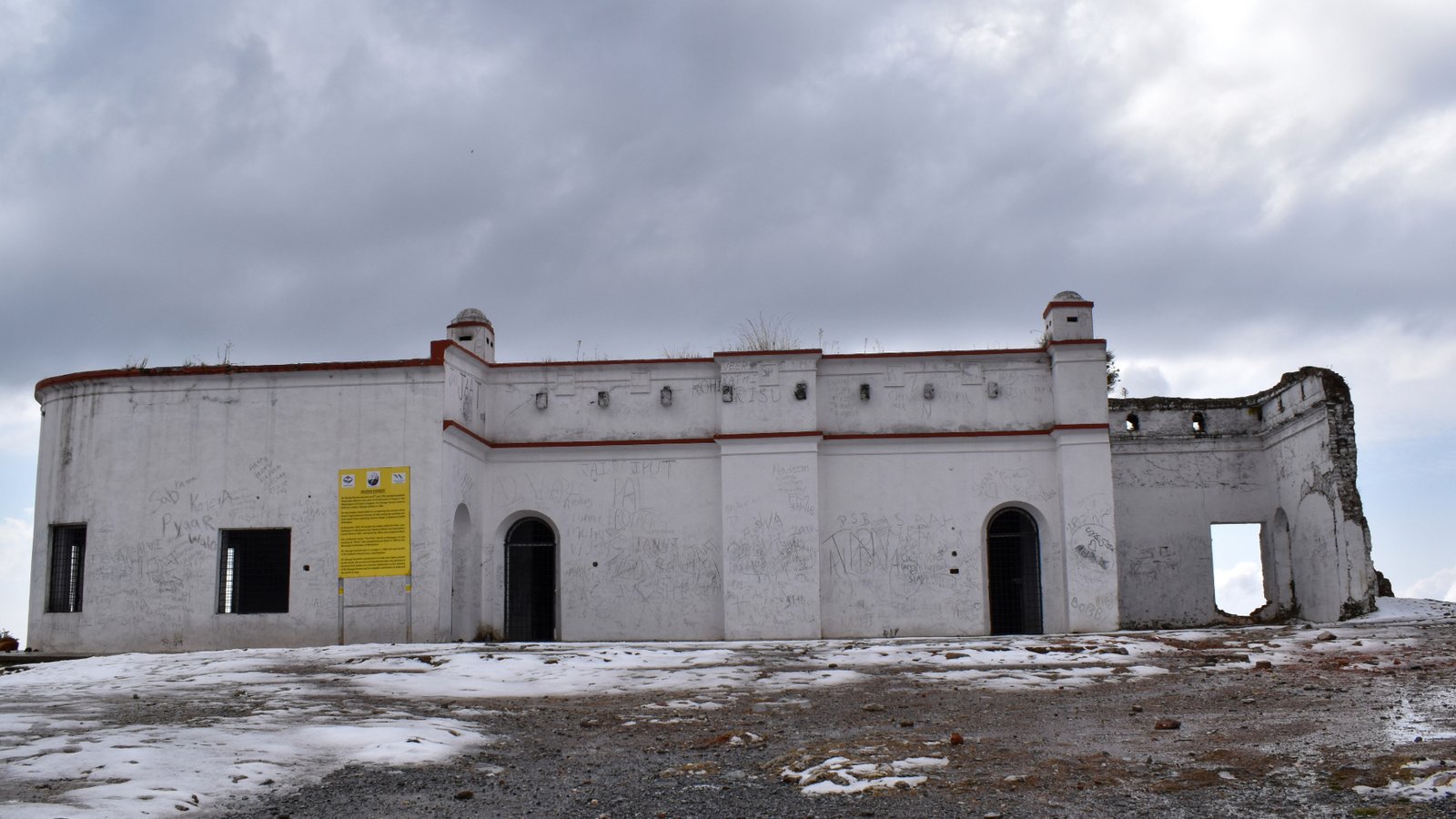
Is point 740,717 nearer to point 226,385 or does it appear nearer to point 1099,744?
point 1099,744

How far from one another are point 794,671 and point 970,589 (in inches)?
312

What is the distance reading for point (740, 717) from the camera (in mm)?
10203

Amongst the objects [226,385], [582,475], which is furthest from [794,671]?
[226,385]

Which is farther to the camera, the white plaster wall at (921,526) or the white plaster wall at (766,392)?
the white plaster wall at (766,392)

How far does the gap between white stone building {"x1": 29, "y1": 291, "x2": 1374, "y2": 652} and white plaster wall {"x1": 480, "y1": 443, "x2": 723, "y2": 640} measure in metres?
0.04

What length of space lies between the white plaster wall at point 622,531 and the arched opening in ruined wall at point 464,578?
1.08ft

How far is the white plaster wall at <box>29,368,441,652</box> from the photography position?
19.1m

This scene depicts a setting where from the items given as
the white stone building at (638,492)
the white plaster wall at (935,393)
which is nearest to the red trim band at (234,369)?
the white stone building at (638,492)

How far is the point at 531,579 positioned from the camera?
21.4 m

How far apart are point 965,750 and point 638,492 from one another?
13.3 m

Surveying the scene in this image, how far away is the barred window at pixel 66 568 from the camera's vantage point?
19.8 meters

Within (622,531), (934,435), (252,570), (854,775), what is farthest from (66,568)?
(854,775)

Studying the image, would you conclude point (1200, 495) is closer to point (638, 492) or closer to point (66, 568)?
point (638, 492)

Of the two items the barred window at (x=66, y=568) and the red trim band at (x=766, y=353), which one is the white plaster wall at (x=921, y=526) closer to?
the red trim band at (x=766, y=353)
